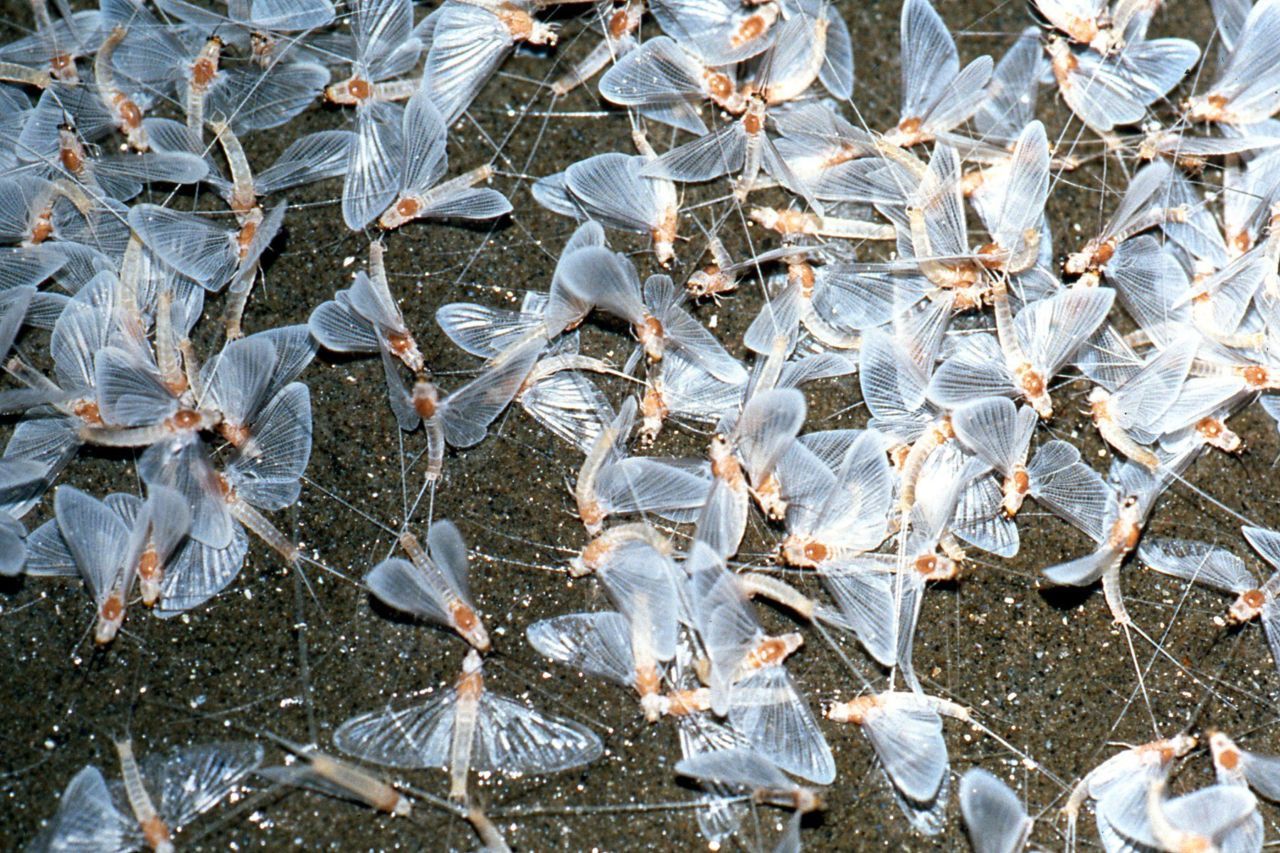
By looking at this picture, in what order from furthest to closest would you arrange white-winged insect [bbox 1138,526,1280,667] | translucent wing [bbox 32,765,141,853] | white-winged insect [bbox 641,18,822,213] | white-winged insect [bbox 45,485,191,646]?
white-winged insect [bbox 641,18,822,213]
white-winged insect [bbox 1138,526,1280,667]
white-winged insect [bbox 45,485,191,646]
translucent wing [bbox 32,765,141,853]

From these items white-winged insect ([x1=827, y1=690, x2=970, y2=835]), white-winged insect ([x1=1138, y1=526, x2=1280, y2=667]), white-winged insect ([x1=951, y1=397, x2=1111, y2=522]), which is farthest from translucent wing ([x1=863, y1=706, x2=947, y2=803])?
white-winged insect ([x1=1138, y1=526, x2=1280, y2=667])

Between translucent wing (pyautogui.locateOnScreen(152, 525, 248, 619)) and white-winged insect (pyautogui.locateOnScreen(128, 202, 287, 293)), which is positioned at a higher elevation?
white-winged insect (pyautogui.locateOnScreen(128, 202, 287, 293))

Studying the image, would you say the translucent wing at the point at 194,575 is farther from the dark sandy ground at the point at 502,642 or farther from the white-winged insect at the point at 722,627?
the white-winged insect at the point at 722,627

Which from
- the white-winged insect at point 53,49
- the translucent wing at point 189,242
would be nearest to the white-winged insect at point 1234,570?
the translucent wing at point 189,242

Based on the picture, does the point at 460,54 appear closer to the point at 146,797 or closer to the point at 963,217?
the point at 963,217

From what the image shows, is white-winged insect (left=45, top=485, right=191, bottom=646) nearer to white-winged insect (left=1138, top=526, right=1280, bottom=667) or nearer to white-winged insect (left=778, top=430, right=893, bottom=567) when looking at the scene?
white-winged insect (left=778, top=430, right=893, bottom=567)

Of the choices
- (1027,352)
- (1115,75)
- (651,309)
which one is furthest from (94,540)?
(1115,75)
